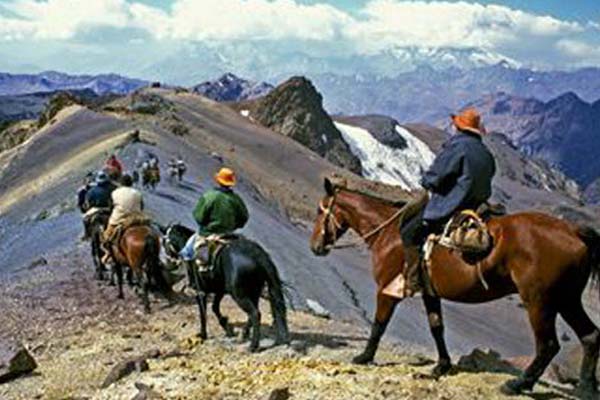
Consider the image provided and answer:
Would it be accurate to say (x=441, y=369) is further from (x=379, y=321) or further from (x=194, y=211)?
(x=194, y=211)

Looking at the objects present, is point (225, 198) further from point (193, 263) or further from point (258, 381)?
point (258, 381)

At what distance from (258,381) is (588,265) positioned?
5.34 meters

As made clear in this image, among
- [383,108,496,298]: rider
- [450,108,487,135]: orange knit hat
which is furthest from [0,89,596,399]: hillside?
[450,108,487,135]: orange knit hat

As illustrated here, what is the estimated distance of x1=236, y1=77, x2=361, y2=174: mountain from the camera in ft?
501

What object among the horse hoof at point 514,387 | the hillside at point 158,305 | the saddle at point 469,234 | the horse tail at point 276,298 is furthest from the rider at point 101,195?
the horse hoof at point 514,387

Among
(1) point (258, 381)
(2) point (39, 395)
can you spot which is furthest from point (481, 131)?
(2) point (39, 395)

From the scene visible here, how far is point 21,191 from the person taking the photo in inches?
2719

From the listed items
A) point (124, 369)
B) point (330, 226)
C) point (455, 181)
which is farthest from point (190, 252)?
point (455, 181)

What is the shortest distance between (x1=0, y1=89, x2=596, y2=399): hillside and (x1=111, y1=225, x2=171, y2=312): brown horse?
0.90 meters

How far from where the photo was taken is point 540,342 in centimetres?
1330

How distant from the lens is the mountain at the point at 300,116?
153m

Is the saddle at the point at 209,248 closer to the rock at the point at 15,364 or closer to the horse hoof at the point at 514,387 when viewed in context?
the rock at the point at 15,364

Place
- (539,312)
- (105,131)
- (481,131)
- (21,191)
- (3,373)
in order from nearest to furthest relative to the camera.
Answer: (539,312), (481,131), (3,373), (21,191), (105,131)

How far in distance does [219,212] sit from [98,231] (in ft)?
33.9
